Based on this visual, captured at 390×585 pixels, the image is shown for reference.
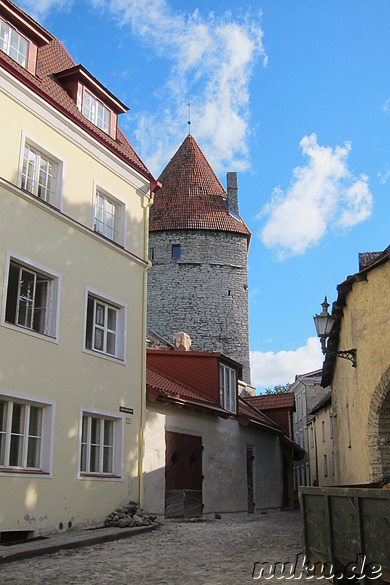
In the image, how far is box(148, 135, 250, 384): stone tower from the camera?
4109 centimetres

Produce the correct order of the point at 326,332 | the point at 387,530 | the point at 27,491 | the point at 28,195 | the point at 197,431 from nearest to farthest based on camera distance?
the point at 387,530 < the point at 27,491 < the point at 28,195 < the point at 326,332 < the point at 197,431

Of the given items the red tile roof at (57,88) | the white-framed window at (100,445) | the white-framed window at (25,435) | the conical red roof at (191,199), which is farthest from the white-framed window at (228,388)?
the conical red roof at (191,199)

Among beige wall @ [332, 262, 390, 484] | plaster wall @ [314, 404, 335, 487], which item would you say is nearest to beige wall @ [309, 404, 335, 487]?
plaster wall @ [314, 404, 335, 487]

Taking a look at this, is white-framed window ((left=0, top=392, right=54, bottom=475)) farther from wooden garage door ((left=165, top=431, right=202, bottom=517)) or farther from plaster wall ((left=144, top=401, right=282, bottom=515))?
wooden garage door ((left=165, top=431, right=202, bottom=517))

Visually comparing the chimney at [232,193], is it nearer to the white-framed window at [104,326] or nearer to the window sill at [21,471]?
the white-framed window at [104,326]

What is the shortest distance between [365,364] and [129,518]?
589 centimetres

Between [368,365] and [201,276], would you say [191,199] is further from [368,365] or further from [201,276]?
[368,365]

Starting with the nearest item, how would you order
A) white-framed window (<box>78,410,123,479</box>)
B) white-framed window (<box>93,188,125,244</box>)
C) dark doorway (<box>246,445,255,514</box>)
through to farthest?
white-framed window (<box>78,410,123,479</box>) → white-framed window (<box>93,188,125,244</box>) → dark doorway (<box>246,445,255,514</box>)

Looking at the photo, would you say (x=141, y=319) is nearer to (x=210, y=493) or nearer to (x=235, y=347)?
(x=210, y=493)

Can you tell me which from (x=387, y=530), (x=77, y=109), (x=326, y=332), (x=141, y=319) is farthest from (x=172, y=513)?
(x=387, y=530)

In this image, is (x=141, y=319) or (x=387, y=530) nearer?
(x=387, y=530)

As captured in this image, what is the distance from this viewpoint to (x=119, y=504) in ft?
47.1

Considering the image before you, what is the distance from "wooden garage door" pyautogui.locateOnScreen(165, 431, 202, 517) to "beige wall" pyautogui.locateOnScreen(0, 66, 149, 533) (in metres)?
1.87

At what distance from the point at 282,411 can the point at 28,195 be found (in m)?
19.3
